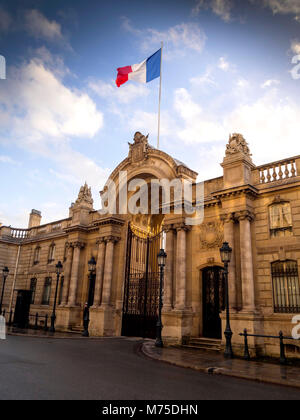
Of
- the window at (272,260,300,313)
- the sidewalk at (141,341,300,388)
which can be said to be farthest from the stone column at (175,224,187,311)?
the window at (272,260,300,313)

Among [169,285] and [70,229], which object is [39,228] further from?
[169,285]

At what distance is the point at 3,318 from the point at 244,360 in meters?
25.3

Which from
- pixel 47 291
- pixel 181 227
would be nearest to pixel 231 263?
pixel 181 227

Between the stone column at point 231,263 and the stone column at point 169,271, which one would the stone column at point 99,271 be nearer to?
the stone column at point 169,271

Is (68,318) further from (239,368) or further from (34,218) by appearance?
(34,218)

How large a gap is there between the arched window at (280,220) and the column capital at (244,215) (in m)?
0.95

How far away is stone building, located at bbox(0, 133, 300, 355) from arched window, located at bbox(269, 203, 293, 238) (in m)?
0.05

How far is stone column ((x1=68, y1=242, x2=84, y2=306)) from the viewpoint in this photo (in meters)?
24.9

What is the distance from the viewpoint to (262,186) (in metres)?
16.6

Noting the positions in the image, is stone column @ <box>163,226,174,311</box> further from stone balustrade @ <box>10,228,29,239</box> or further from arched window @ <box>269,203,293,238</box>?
stone balustrade @ <box>10,228,29,239</box>

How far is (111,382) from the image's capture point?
7746mm

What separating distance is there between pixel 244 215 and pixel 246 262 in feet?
7.43

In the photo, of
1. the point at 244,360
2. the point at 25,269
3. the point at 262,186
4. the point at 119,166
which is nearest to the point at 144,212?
the point at 119,166

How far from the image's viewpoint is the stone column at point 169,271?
59.6 feet
